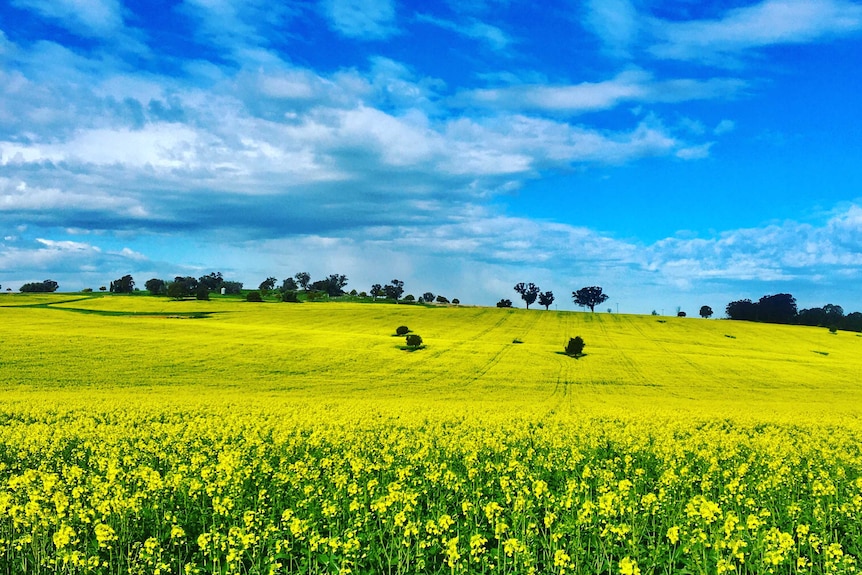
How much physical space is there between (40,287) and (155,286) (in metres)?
29.8

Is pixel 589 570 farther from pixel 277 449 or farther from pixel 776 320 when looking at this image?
pixel 776 320

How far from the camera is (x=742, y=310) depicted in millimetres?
160250

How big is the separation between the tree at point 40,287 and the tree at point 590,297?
14636cm

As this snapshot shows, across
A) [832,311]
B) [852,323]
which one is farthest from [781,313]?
[832,311]

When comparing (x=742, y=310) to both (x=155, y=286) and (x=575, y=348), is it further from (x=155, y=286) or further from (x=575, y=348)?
(x=155, y=286)

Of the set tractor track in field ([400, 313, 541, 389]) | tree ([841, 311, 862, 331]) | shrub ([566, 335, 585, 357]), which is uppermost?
tree ([841, 311, 862, 331])

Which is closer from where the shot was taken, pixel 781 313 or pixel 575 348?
pixel 575 348

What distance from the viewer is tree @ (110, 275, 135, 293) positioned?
15850cm

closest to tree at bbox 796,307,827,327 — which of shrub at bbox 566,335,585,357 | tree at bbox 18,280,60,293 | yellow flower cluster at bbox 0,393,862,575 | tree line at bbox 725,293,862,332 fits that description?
tree line at bbox 725,293,862,332

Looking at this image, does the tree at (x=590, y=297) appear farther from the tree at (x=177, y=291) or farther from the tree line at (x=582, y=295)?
the tree at (x=177, y=291)

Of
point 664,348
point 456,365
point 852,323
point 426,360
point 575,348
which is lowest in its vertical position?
point 456,365

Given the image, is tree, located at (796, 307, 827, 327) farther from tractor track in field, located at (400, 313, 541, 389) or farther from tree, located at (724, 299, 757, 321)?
tractor track in field, located at (400, 313, 541, 389)

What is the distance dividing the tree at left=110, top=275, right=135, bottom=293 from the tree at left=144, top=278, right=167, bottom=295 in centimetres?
605

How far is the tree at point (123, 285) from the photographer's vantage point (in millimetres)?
158500
